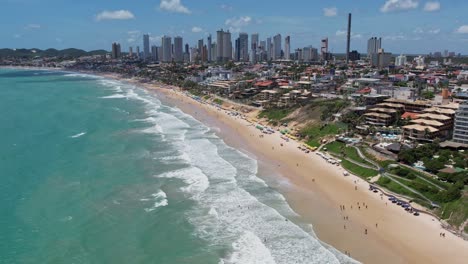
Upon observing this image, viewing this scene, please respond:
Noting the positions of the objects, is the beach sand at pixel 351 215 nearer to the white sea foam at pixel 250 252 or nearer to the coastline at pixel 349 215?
the coastline at pixel 349 215

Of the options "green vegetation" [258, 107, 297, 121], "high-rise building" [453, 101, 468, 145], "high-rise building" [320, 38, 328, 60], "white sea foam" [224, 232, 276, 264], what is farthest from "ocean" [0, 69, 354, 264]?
"high-rise building" [320, 38, 328, 60]

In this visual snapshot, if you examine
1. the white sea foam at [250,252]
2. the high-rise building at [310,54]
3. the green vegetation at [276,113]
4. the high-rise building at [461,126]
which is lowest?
the white sea foam at [250,252]

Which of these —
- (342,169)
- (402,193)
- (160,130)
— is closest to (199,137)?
(160,130)

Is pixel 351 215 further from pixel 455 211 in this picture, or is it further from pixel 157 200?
pixel 157 200

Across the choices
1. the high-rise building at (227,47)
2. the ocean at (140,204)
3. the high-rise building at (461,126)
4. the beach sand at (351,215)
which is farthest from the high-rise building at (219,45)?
the high-rise building at (461,126)

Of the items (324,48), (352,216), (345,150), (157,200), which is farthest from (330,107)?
(324,48)

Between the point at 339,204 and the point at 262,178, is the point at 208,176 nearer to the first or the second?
the point at 262,178
